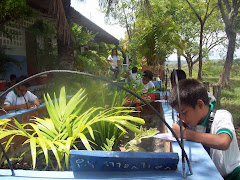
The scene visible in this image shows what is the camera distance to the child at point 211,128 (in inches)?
55.6

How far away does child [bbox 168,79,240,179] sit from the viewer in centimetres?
141

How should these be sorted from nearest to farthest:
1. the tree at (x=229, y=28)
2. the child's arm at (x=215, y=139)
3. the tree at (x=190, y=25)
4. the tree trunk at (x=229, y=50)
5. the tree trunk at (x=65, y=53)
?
the child's arm at (x=215, y=139), the tree trunk at (x=65, y=53), the tree at (x=229, y=28), the tree trunk at (x=229, y=50), the tree at (x=190, y=25)

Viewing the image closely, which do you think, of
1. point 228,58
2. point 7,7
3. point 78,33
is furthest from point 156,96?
point 228,58

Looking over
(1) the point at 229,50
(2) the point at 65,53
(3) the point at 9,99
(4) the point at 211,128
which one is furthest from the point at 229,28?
(4) the point at 211,128

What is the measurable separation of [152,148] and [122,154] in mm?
1891

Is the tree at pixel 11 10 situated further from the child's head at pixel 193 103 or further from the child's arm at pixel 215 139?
the child's arm at pixel 215 139

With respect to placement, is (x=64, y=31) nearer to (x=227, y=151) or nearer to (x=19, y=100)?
(x=19, y=100)

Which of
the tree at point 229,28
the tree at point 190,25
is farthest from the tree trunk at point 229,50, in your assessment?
the tree at point 190,25

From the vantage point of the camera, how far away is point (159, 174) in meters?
1.26

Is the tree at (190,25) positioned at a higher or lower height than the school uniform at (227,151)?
higher

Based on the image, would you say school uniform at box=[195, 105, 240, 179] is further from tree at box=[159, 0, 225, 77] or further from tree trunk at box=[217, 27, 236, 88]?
tree at box=[159, 0, 225, 77]

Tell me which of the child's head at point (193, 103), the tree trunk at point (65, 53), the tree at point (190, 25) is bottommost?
the child's head at point (193, 103)

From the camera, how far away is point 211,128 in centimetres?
163

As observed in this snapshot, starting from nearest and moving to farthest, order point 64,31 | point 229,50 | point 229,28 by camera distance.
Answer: point 64,31
point 229,28
point 229,50
